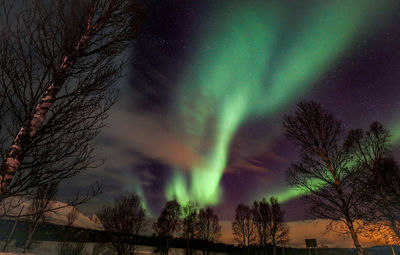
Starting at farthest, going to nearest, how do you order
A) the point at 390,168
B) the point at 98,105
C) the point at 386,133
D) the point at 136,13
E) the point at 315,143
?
the point at 390,168
the point at 386,133
the point at 315,143
the point at 136,13
the point at 98,105

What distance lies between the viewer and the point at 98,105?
4648mm

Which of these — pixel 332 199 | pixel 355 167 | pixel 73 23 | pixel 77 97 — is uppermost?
pixel 73 23

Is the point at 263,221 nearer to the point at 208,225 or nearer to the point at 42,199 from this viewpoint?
the point at 208,225

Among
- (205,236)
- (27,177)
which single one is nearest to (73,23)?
(27,177)

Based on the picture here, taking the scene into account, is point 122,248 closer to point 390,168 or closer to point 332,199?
point 332,199

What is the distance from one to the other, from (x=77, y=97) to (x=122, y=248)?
12.4m

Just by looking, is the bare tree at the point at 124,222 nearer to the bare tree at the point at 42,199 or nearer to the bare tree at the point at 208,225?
the bare tree at the point at 42,199

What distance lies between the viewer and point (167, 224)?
3553 cm

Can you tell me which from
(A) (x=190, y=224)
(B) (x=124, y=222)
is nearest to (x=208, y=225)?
(A) (x=190, y=224)

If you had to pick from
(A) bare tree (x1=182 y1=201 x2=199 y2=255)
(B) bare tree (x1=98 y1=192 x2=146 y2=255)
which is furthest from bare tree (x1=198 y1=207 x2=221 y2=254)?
(B) bare tree (x1=98 y1=192 x2=146 y2=255)

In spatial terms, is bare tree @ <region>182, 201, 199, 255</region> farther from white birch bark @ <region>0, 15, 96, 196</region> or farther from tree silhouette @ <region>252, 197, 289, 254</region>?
white birch bark @ <region>0, 15, 96, 196</region>

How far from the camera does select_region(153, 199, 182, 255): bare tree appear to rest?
1340 inches

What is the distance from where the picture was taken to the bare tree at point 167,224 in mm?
34031

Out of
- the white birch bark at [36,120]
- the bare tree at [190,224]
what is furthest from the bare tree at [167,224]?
the white birch bark at [36,120]
